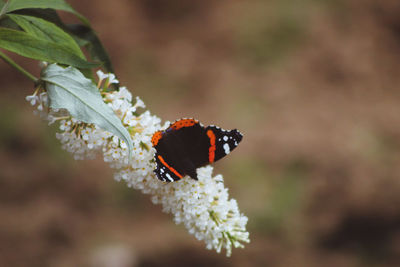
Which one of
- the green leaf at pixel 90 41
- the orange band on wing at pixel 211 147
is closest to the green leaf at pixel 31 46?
the green leaf at pixel 90 41

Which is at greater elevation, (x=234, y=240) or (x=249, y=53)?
(x=249, y=53)

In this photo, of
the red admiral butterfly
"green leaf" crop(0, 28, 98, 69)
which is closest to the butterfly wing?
the red admiral butterfly

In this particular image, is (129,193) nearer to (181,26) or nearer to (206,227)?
Answer: (181,26)

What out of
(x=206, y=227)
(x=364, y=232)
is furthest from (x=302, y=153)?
(x=206, y=227)

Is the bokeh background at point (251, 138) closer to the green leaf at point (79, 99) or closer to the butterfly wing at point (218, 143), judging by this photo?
the butterfly wing at point (218, 143)

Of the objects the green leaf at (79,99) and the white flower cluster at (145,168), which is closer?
the green leaf at (79,99)

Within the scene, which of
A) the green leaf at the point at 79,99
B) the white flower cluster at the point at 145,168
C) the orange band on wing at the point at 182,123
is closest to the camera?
the green leaf at the point at 79,99
